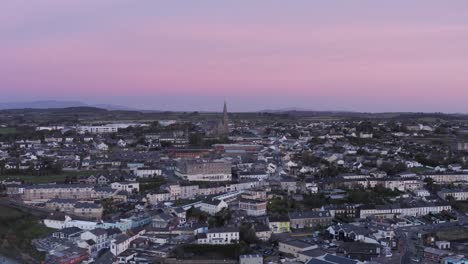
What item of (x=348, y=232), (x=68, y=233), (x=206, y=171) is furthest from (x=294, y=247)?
(x=206, y=171)

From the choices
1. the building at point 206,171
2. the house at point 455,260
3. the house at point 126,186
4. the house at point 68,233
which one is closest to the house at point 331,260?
the house at point 455,260

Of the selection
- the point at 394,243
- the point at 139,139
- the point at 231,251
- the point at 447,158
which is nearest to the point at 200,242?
the point at 231,251

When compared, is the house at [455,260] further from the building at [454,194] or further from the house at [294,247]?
the building at [454,194]

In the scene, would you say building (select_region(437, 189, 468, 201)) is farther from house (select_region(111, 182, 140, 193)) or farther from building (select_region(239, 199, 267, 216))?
house (select_region(111, 182, 140, 193))

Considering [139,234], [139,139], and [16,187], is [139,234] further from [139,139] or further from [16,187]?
[139,139]

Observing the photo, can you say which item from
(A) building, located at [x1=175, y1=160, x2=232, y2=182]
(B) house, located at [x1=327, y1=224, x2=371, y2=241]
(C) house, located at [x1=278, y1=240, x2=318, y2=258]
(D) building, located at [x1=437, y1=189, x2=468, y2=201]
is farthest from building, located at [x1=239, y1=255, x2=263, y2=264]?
(A) building, located at [x1=175, y1=160, x2=232, y2=182]

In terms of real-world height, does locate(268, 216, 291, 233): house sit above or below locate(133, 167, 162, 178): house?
below
